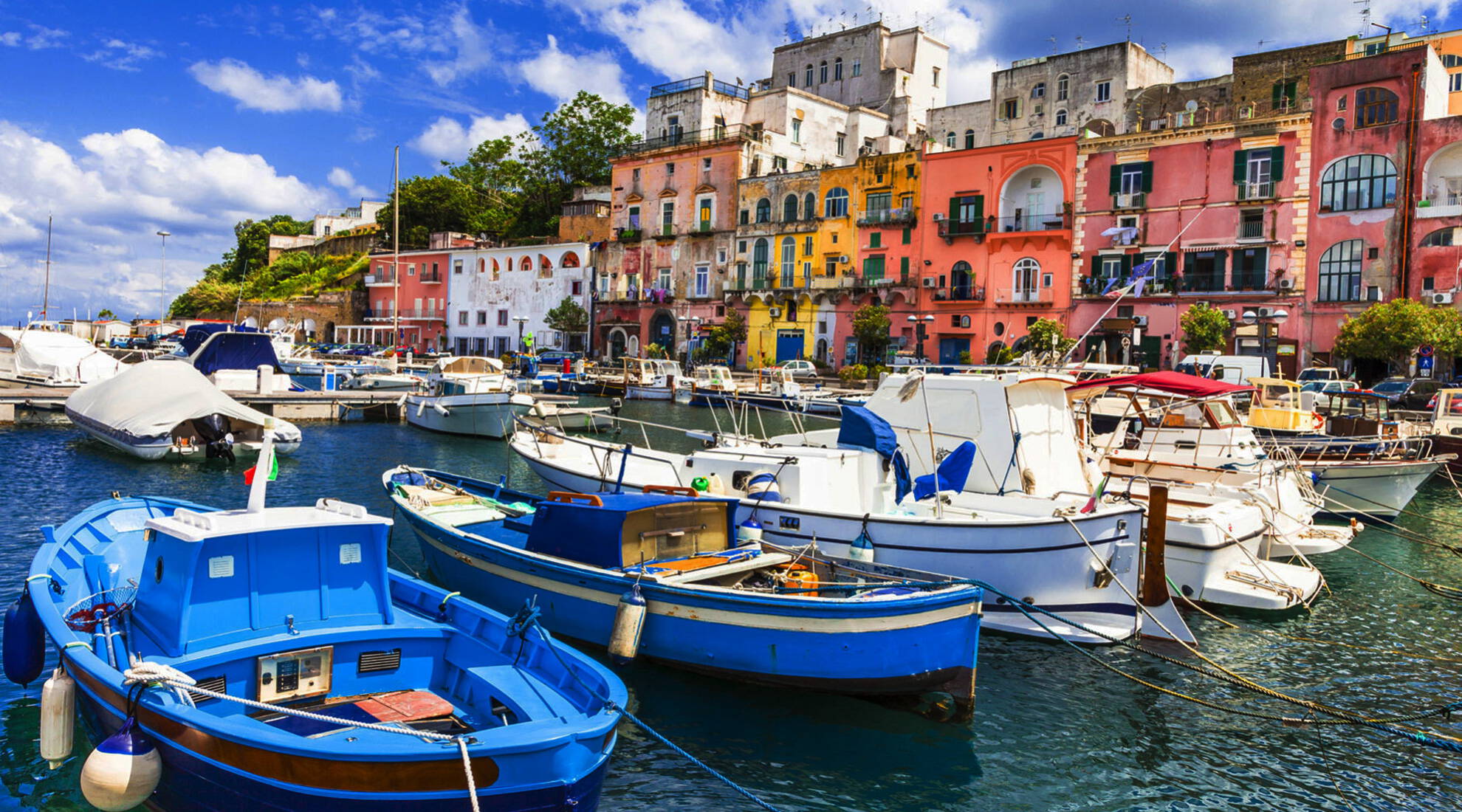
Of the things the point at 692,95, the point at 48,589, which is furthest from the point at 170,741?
the point at 692,95

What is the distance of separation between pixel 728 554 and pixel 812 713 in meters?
2.16

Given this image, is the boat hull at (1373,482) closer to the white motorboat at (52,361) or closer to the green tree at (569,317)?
the white motorboat at (52,361)

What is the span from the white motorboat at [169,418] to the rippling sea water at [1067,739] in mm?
10242

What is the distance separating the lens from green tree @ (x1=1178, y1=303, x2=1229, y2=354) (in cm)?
4084

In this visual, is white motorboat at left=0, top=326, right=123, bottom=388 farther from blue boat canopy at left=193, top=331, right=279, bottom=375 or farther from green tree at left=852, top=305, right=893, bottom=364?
green tree at left=852, top=305, right=893, bottom=364

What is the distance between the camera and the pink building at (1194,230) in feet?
137

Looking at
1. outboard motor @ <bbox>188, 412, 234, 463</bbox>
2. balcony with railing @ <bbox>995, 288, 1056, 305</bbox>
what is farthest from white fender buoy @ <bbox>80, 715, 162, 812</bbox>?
balcony with railing @ <bbox>995, 288, 1056, 305</bbox>

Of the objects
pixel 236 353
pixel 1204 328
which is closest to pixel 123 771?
pixel 236 353

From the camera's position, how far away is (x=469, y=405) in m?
34.4

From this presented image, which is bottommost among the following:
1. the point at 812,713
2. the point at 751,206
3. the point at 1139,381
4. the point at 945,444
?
the point at 812,713

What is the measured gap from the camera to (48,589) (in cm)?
945

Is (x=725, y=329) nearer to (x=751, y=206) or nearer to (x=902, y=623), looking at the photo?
(x=751, y=206)

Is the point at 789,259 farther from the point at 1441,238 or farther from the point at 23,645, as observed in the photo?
the point at 23,645

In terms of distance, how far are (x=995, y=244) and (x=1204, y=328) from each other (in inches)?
475
